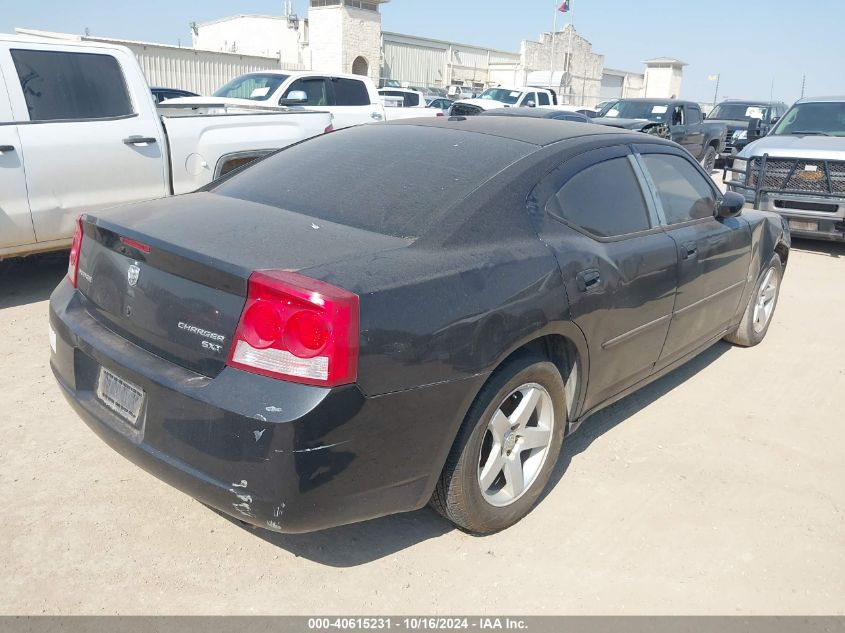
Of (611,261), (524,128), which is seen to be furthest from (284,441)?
(524,128)

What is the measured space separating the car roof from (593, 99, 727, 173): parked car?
1176 cm

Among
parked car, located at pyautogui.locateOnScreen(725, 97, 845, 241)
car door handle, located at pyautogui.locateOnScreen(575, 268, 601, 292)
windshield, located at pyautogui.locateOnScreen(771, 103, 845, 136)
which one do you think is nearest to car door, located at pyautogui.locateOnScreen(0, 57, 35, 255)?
car door handle, located at pyautogui.locateOnScreen(575, 268, 601, 292)

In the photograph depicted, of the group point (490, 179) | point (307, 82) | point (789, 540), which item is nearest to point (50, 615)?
point (490, 179)

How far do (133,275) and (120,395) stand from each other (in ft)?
1.45

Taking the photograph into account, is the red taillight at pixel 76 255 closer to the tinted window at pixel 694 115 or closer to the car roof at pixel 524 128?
the car roof at pixel 524 128

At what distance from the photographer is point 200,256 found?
2494 millimetres

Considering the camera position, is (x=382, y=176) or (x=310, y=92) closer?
(x=382, y=176)

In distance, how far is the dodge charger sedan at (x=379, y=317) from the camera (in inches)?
91.1

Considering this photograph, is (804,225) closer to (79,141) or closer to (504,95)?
(79,141)

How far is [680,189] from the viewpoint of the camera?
4203 millimetres

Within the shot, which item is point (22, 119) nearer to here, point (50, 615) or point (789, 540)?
point (50, 615)

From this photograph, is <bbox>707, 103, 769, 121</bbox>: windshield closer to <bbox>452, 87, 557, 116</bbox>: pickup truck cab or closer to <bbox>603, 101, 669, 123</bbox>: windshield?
<bbox>603, 101, 669, 123</bbox>: windshield

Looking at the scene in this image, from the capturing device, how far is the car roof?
3.53 metres

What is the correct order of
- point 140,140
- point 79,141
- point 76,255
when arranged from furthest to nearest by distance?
point 140,140 → point 79,141 → point 76,255
